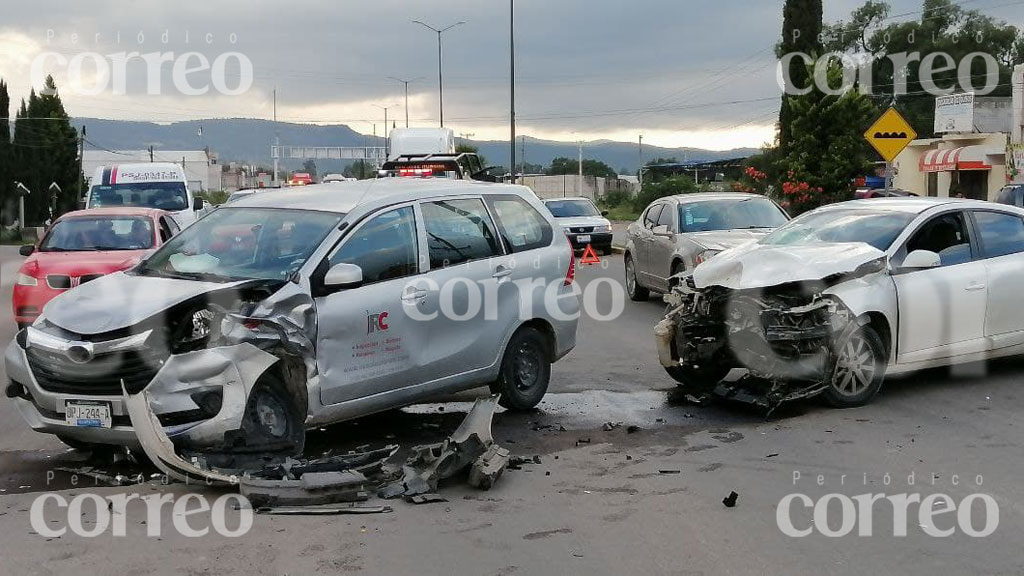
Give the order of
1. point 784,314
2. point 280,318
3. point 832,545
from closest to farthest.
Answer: point 832,545 < point 280,318 < point 784,314

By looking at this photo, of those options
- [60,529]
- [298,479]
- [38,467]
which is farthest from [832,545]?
[38,467]

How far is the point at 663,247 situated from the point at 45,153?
225 feet

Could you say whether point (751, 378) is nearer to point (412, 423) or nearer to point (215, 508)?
point (412, 423)

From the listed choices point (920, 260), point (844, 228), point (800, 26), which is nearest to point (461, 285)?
point (844, 228)

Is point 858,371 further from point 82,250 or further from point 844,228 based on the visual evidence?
point 82,250

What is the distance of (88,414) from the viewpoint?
673 cm

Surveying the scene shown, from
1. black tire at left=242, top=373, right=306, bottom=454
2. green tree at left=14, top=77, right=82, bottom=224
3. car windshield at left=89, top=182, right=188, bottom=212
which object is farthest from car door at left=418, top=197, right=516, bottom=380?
green tree at left=14, top=77, right=82, bottom=224

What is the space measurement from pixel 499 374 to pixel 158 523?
11.7 ft

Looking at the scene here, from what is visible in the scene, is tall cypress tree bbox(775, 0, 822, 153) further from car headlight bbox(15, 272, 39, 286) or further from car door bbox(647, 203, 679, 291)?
car headlight bbox(15, 272, 39, 286)

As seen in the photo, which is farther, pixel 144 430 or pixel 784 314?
pixel 784 314

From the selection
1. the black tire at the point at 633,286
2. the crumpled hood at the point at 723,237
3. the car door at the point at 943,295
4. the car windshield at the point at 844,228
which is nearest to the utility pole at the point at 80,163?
the black tire at the point at 633,286

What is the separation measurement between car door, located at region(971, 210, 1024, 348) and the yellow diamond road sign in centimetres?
996

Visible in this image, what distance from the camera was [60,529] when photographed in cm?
590

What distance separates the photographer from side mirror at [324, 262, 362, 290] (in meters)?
7.34
